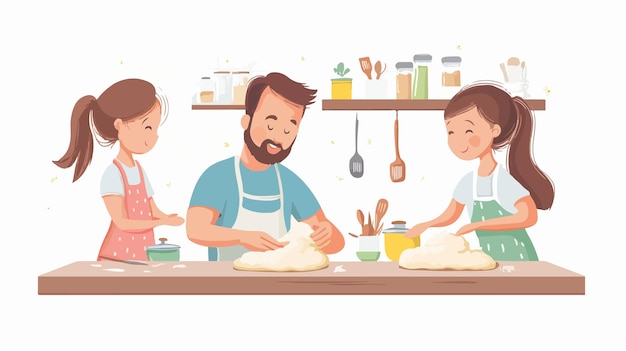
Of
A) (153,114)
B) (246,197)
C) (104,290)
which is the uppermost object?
(153,114)

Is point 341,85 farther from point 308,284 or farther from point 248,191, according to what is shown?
point 308,284

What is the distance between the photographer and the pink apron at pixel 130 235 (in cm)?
457

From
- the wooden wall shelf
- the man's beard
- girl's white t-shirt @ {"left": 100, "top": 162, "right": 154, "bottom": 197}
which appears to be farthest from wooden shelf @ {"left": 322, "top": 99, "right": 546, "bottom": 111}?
girl's white t-shirt @ {"left": 100, "top": 162, "right": 154, "bottom": 197}

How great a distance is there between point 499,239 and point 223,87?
163 centimetres

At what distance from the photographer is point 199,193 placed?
4430mm

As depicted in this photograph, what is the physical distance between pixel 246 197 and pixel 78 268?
924 millimetres

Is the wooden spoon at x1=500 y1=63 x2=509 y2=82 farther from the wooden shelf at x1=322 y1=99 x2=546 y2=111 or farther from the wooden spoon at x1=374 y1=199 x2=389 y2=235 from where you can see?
the wooden spoon at x1=374 y1=199 x2=389 y2=235

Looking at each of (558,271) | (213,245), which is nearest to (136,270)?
(213,245)

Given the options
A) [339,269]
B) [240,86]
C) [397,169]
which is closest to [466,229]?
[397,169]

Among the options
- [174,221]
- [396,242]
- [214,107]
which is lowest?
[396,242]

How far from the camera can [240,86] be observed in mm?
4766

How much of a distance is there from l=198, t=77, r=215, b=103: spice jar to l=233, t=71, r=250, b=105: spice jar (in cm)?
12

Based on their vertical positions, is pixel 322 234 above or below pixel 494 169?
below

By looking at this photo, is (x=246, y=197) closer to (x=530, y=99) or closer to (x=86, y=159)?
(x=86, y=159)
